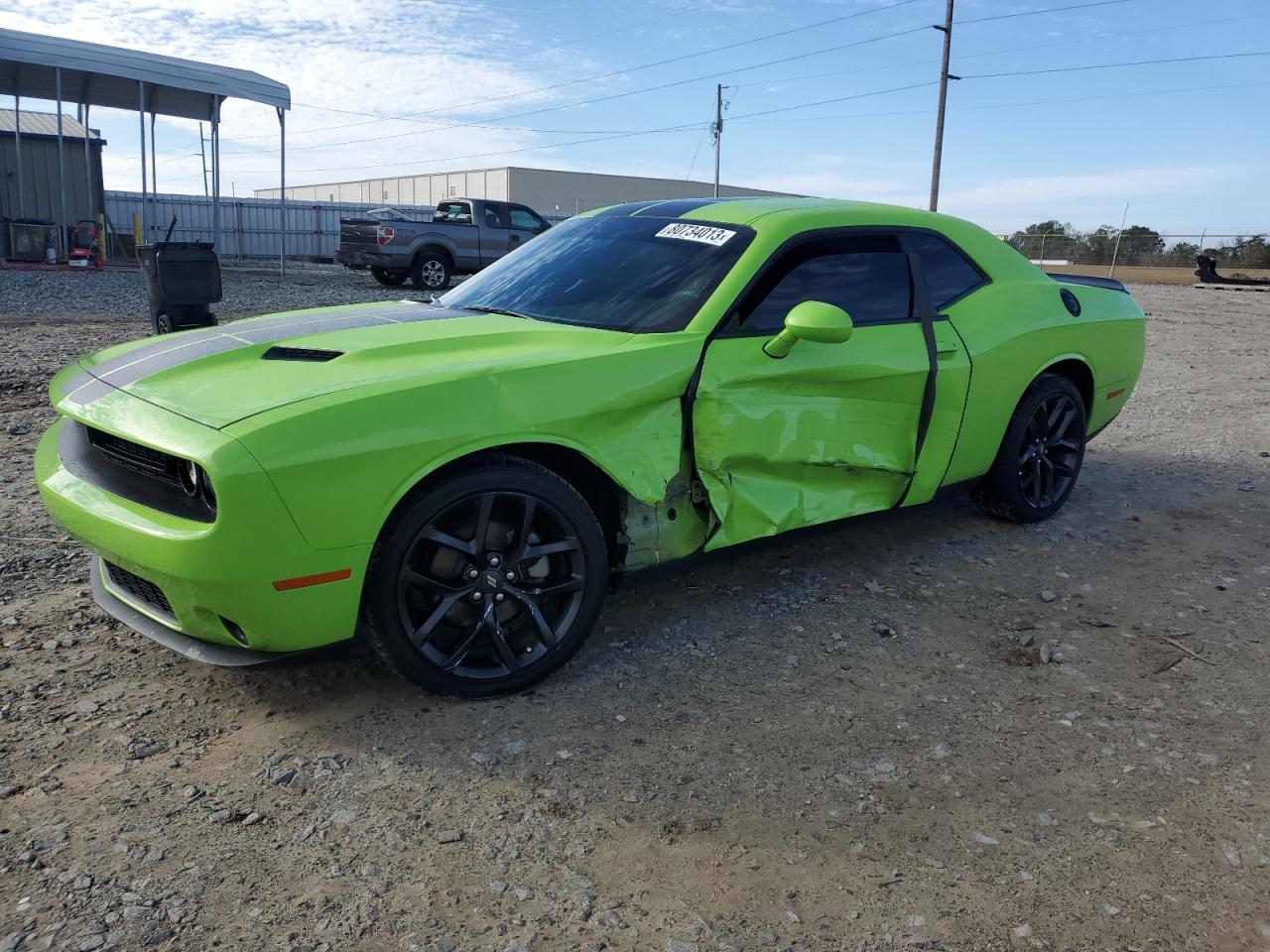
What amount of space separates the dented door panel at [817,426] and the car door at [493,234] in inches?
609

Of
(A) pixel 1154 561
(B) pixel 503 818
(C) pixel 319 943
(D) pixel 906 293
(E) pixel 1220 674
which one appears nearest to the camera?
(C) pixel 319 943

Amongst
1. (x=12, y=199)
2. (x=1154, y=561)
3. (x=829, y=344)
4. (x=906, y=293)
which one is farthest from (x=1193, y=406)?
(x=12, y=199)

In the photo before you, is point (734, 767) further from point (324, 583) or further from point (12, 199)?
point (12, 199)

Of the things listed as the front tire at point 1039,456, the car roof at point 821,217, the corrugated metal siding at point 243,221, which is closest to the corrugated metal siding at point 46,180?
the corrugated metal siding at point 243,221

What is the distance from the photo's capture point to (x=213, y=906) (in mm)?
2178

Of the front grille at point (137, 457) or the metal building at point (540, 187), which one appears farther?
the metal building at point (540, 187)

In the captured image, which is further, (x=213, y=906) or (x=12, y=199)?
(x=12, y=199)

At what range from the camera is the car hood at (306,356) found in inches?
110

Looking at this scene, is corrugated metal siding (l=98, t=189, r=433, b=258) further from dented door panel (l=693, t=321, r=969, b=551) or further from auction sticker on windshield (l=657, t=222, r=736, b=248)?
dented door panel (l=693, t=321, r=969, b=551)

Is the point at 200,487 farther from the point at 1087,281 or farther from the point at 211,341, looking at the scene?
the point at 1087,281

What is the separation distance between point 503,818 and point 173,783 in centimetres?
92

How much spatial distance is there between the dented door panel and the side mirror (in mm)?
154

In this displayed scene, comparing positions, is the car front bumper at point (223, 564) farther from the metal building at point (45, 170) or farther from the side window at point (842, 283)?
the metal building at point (45, 170)

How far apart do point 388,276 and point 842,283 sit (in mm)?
15959
